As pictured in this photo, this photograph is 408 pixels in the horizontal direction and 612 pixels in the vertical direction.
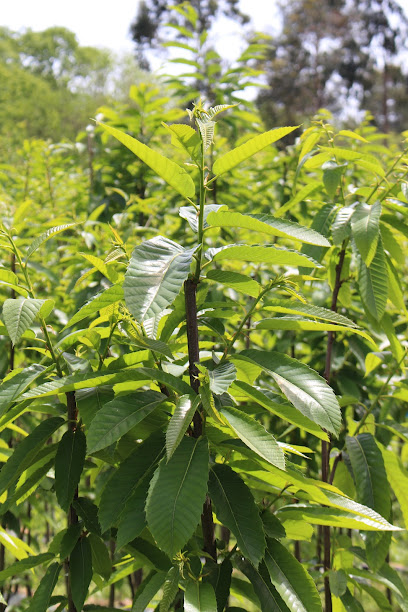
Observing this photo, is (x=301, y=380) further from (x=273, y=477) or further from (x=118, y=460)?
(x=118, y=460)

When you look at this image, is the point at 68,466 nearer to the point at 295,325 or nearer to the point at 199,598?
the point at 199,598

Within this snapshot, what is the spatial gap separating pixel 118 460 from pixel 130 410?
36 cm

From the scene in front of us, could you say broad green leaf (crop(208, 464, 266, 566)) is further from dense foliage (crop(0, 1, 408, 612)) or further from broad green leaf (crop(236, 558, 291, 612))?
broad green leaf (crop(236, 558, 291, 612))

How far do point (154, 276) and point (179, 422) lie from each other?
0.28 metres

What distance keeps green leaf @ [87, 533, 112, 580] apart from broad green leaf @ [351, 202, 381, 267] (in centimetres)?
107

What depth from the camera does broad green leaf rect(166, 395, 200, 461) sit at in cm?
109

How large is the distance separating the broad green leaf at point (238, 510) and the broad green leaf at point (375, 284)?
704 mm

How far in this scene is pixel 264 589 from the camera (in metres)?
1.35

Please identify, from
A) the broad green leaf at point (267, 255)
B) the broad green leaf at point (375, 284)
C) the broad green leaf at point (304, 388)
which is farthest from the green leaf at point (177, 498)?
the broad green leaf at point (375, 284)

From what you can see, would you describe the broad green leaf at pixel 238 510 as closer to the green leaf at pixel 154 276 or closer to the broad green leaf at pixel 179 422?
the broad green leaf at pixel 179 422

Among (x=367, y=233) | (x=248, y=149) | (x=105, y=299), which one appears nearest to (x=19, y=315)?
(x=105, y=299)

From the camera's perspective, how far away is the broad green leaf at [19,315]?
1242mm

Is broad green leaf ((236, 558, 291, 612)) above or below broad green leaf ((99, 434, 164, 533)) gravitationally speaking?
below

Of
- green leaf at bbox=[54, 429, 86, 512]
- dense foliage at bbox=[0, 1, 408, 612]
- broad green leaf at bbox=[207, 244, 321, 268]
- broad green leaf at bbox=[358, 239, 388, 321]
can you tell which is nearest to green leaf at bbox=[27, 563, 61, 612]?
dense foliage at bbox=[0, 1, 408, 612]
